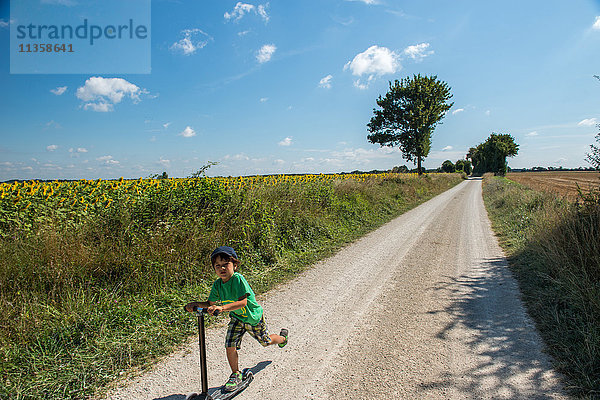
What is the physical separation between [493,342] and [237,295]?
300cm

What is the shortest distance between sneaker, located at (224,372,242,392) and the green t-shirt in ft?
1.51

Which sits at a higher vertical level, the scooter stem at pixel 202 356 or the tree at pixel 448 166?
the tree at pixel 448 166

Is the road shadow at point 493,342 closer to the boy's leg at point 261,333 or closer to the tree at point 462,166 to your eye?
the boy's leg at point 261,333

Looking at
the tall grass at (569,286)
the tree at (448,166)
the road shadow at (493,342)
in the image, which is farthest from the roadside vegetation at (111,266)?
the tree at (448,166)

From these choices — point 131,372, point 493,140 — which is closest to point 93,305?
point 131,372

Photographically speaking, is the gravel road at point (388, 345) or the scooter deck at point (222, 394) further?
the gravel road at point (388, 345)

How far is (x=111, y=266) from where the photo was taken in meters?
4.52

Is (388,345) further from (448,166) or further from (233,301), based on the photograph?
(448,166)

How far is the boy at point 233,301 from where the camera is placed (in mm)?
2680

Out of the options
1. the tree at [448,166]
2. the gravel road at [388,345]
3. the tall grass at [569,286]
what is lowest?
the gravel road at [388,345]

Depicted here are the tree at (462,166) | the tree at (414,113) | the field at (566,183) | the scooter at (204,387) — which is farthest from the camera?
the tree at (462,166)

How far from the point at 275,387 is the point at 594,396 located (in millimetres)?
2689

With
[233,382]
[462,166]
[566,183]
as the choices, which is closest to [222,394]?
[233,382]

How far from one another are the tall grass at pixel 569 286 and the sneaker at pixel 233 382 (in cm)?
291
